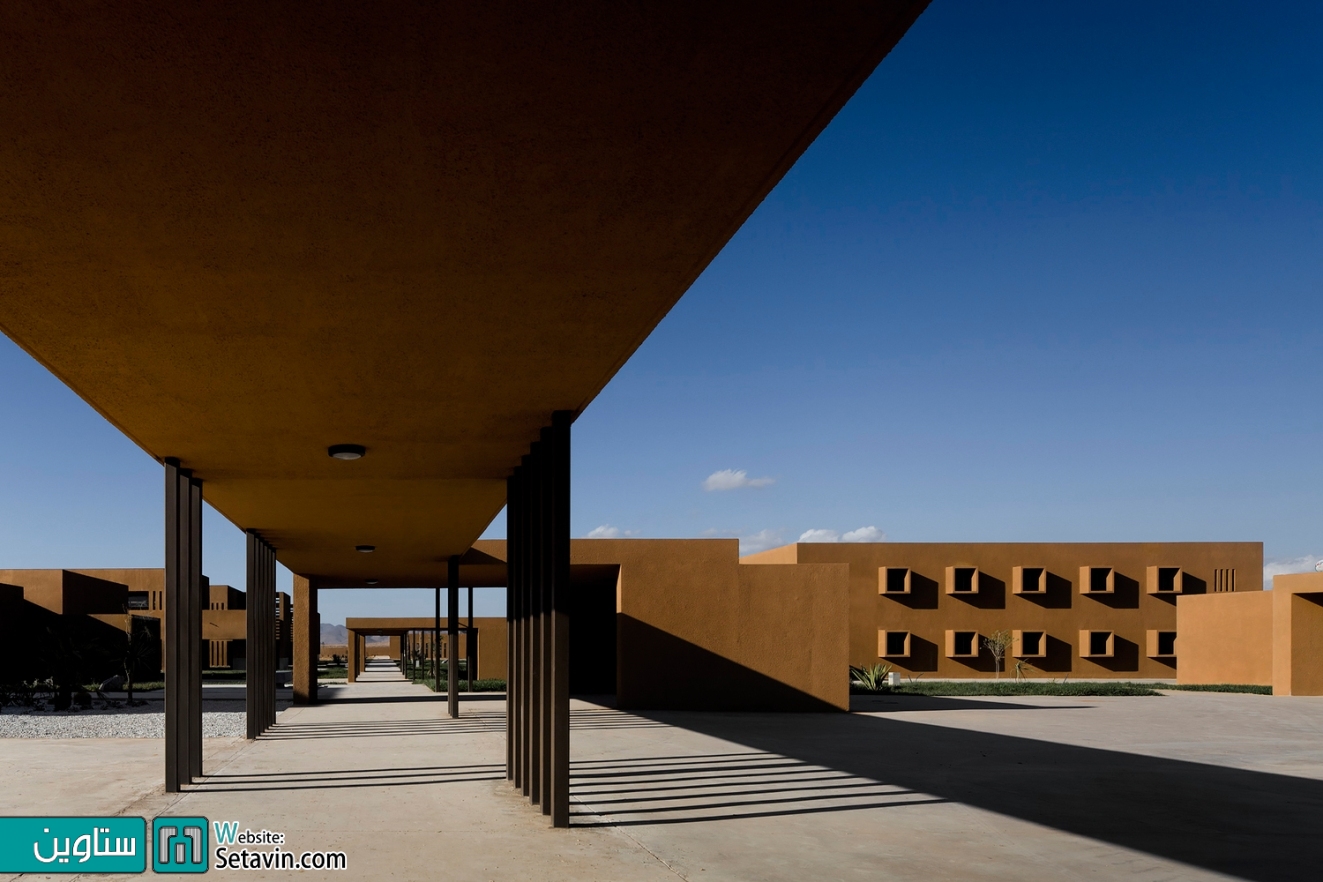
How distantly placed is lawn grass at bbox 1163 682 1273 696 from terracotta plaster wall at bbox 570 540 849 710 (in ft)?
48.5

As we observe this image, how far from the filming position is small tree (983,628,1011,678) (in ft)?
122

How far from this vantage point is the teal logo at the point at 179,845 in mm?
7421

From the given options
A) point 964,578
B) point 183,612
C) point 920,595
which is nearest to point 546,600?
point 183,612

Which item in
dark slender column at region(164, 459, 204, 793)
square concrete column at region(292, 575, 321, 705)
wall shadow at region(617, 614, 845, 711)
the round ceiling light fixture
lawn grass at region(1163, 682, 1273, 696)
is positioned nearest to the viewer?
the round ceiling light fixture

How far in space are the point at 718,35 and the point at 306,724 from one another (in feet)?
57.2

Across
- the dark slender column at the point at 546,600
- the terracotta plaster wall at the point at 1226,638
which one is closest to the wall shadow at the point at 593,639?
the dark slender column at the point at 546,600

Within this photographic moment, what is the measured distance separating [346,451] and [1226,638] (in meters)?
32.6

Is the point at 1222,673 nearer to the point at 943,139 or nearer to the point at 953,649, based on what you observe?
the point at 953,649

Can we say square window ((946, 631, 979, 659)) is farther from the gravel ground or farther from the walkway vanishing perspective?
the gravel ground

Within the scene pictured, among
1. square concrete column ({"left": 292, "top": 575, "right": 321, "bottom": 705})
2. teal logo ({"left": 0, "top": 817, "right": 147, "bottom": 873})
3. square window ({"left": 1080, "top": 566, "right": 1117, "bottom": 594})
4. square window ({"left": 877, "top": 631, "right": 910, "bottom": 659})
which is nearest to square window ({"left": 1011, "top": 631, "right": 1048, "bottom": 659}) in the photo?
square window ({"left": 1080, "top": 566, "right": 1117, "bottom": 594})

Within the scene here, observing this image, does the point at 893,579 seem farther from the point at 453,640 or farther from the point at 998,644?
the point at 453,640

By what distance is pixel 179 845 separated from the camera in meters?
7.95

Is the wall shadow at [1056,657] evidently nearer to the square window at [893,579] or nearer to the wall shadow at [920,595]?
the wall shadow at [920,595]

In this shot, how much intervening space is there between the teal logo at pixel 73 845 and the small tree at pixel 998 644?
1268 inches
